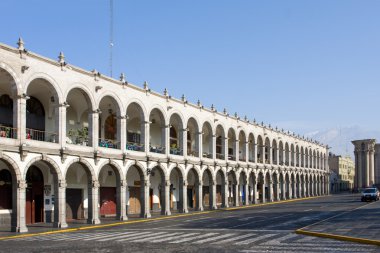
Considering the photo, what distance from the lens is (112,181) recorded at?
47719 mm

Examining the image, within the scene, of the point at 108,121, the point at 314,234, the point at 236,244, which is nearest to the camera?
the point at 236,244

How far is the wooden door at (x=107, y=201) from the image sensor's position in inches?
1821

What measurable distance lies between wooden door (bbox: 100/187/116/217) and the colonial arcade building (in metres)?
0.09

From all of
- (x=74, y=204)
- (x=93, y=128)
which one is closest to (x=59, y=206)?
(x=93, y=128)

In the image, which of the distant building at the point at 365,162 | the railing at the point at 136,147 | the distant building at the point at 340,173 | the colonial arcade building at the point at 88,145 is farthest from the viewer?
the distant building at the point at 340,173

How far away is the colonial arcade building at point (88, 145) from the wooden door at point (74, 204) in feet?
0.27

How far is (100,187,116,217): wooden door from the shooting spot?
46.2m

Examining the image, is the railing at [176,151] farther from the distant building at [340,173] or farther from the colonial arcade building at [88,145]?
the distant building at [340,173]

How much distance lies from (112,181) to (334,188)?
336 feet

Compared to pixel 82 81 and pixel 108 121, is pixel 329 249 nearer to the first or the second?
pixel 82 81

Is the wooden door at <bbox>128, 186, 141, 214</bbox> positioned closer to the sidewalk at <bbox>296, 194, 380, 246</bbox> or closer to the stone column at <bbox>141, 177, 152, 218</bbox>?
the stone column at <bbox>141, 177, 152, 218</bbox>

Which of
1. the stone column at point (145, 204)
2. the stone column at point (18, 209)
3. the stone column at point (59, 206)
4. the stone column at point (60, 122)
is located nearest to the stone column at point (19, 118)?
the stone column at point (18, 209)

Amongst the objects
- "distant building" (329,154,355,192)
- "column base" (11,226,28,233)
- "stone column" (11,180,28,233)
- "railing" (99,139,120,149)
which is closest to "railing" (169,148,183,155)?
"railing" (99,139,120,149)

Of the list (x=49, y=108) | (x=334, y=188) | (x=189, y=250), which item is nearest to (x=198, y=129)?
(x=49, y=108)
